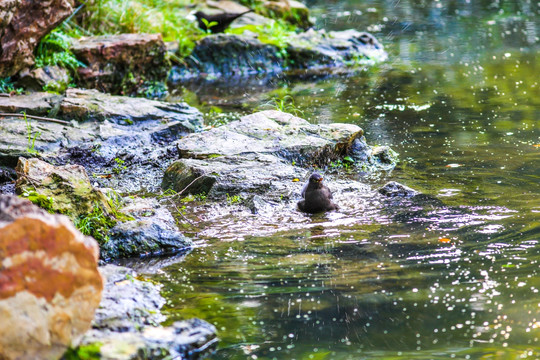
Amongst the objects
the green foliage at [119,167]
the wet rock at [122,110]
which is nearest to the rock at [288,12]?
the wet rock at [122,110]

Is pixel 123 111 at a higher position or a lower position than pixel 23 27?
lower

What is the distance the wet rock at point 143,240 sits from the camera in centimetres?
599

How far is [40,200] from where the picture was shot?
604 cm

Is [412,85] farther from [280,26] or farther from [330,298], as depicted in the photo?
[330,298]

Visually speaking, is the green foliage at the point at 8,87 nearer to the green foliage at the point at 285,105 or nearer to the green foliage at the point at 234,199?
the green foliage at the point at 285,105

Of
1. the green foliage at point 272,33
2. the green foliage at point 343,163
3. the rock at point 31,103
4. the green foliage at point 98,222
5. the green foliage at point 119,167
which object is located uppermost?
the green foliage at point 98,222

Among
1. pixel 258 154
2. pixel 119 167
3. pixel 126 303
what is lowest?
pixel 119 167

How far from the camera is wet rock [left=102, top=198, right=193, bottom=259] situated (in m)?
5.99

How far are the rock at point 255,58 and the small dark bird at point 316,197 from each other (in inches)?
366

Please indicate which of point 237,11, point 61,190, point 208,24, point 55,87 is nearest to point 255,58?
point 208,24

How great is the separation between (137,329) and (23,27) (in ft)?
26.5

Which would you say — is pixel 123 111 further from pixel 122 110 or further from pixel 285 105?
pixel 285 105

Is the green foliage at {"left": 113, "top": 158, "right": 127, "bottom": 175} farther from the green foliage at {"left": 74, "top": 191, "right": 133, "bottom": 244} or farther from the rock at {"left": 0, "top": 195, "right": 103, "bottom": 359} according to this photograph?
the rock at {"left": 0, "top": 195, "right": 103, "bottom": 359}

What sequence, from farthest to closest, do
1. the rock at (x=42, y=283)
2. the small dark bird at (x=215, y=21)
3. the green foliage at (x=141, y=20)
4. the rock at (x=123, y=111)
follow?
the small dark bird at (x=215, y=21) < the green foliage at (x=141, y=20) < the rock at (x=123, y=111) < the rock at (x=42, y=283)
